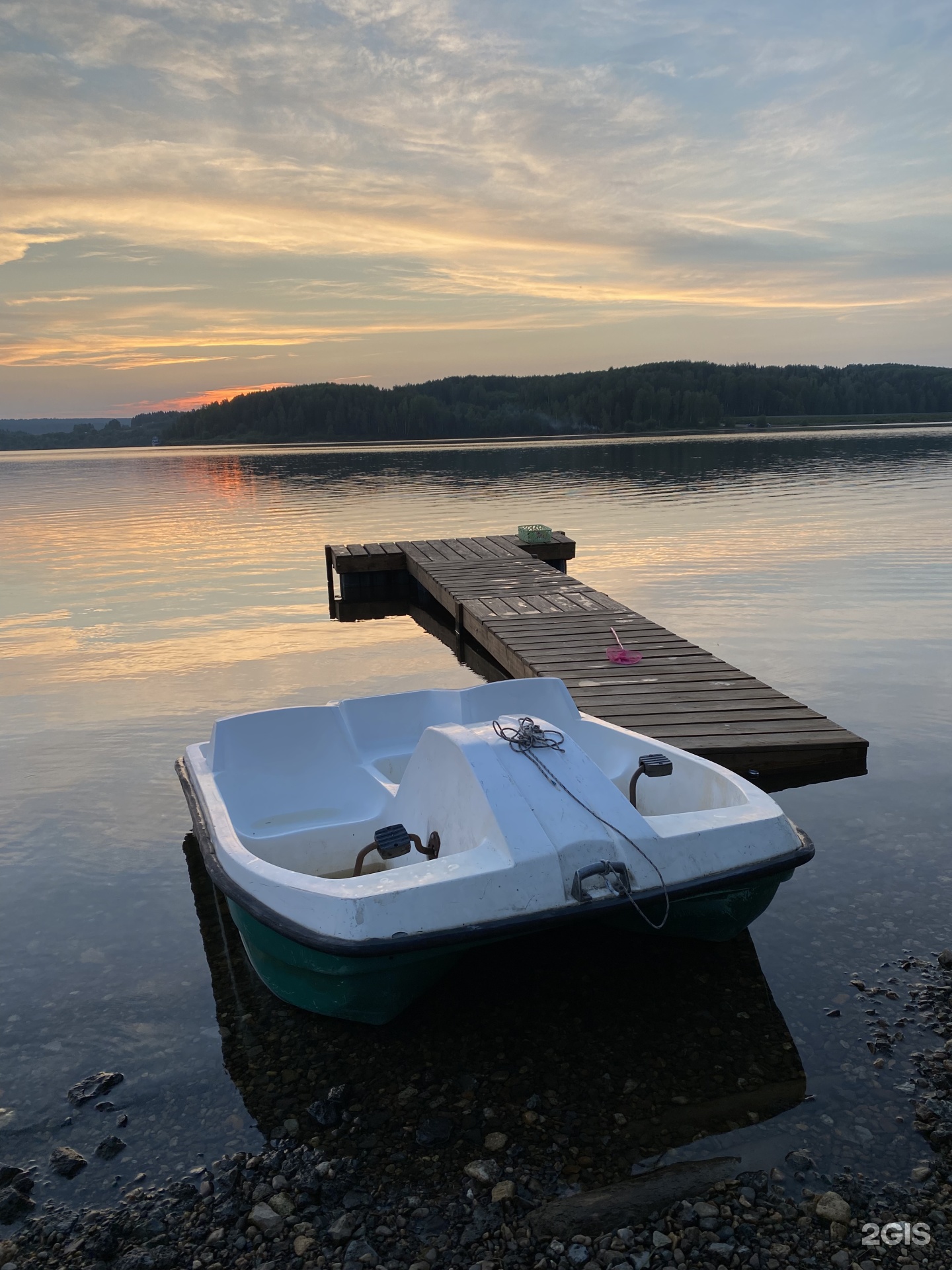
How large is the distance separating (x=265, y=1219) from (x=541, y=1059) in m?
1.35

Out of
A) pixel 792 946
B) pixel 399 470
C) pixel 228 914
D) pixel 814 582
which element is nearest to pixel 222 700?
pixel 228 914

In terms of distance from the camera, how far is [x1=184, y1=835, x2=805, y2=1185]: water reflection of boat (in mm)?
3639

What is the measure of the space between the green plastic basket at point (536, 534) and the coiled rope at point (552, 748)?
14302mm

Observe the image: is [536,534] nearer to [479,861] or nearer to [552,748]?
[552,748]

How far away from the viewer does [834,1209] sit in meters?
3.18

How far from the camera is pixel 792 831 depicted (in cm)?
457

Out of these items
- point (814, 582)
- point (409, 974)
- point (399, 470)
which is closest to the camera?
point (409, 974)

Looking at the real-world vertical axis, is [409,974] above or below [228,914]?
above

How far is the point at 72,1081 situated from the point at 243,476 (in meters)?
64.8

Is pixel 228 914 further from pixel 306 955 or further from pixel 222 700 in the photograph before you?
pixel 222 700

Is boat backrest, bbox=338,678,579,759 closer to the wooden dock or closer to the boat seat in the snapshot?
the boat seat

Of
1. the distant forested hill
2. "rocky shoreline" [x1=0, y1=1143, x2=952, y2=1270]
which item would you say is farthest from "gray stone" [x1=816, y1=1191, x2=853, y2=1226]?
the distant forested hill

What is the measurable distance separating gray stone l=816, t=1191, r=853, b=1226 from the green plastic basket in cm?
1603

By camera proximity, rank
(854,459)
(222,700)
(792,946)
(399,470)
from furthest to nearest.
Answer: (399,470), (854,459), (222,700), (792,946)
